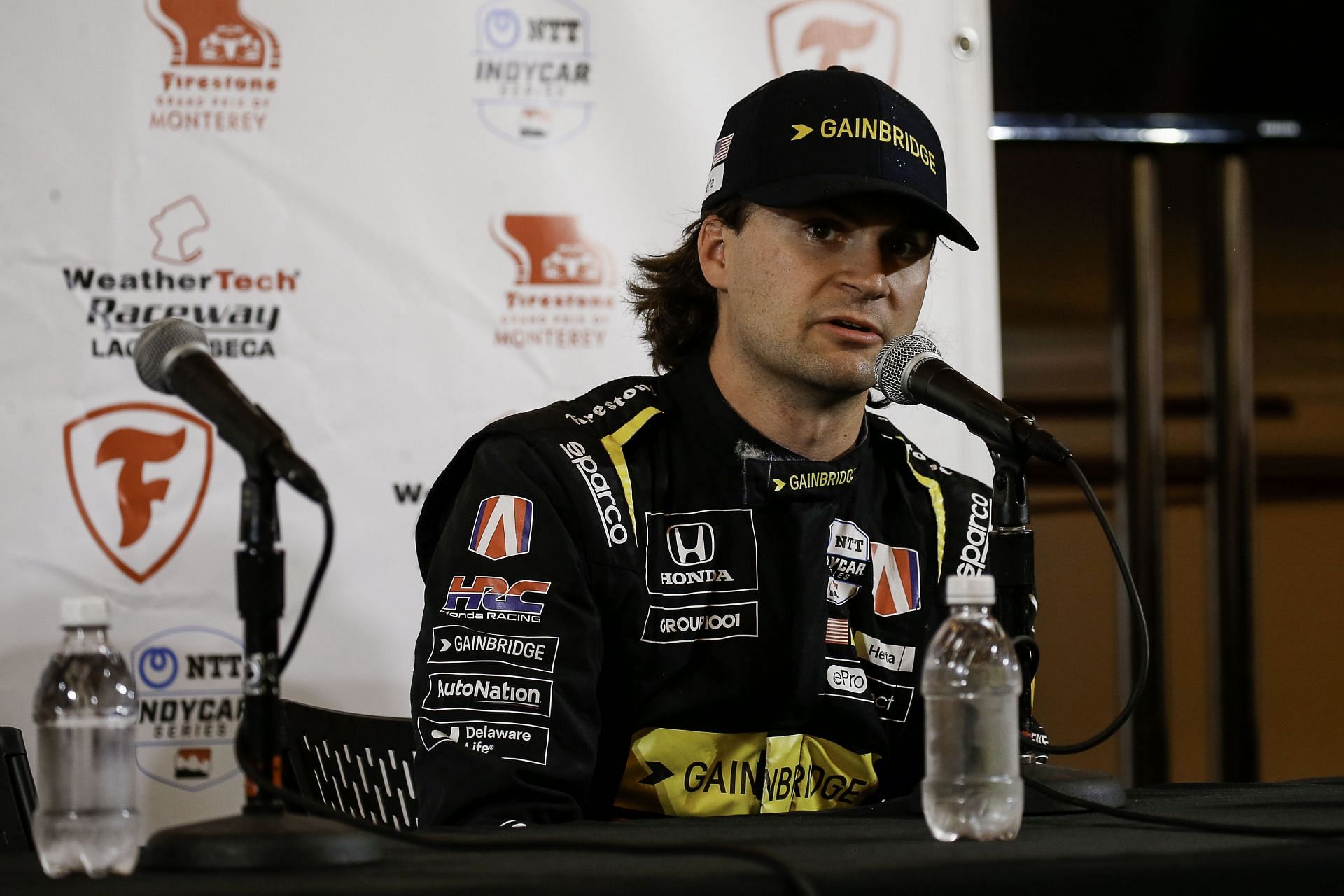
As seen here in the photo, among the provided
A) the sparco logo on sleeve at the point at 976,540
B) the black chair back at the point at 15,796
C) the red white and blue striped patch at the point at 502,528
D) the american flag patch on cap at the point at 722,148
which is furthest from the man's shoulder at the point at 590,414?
the black chair back at the point at 15,796

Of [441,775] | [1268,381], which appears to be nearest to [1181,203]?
Result: [1268,381]

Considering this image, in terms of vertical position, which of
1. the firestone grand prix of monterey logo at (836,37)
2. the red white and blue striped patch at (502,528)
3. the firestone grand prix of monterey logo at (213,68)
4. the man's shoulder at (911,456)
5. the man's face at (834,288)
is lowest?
the red white and blue striped patch at (502,528)

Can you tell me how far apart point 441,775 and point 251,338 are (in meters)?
1.10

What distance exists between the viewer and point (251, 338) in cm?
236

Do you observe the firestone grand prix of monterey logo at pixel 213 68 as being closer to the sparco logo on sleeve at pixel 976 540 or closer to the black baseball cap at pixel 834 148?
the black baseball cap at pixel 834 148

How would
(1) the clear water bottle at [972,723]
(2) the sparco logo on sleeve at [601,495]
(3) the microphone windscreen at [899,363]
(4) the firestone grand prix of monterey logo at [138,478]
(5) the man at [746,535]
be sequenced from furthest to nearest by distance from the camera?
(4) the firestone grand prix of monterey logo at [138,478] → (2) the sparco logo on sleeve at [601,495] → (5) the man at [746,535] → (3) the microphone windscreen at [899,363] → (1) the clear water bottle at [972,723]

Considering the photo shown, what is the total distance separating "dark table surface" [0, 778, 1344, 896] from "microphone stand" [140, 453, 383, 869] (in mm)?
21

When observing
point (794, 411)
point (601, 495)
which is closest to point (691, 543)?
point (601, 495)

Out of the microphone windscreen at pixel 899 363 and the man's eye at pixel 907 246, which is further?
the man's eye at pixel 907 246

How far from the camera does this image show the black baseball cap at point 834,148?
5.84 feet

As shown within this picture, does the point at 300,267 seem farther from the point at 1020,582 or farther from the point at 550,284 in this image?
the point at 1020,582

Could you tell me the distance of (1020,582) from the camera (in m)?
1.18

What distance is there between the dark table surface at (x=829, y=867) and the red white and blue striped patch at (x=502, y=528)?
24.1 inches

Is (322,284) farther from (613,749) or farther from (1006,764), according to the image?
(1006,764)
